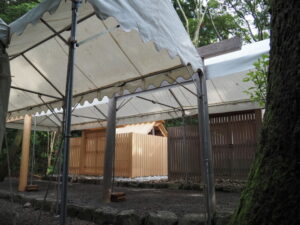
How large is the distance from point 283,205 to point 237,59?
124 inches

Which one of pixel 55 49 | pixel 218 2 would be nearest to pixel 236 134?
pixel 55 49

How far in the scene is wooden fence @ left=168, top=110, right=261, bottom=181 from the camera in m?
6.52

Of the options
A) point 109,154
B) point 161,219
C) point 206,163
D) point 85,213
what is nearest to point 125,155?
point 109,154

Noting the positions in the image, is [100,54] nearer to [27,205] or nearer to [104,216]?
[104,216]

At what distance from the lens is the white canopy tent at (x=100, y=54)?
2.12m

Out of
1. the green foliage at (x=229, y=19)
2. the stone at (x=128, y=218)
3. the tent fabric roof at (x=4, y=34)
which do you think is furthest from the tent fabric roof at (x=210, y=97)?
the green foliage at (x=229, y=19)

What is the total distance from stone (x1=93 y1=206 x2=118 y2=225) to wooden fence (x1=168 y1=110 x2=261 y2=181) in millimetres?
3950

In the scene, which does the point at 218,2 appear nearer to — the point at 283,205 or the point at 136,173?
the point at 136,173

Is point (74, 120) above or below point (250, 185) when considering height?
above

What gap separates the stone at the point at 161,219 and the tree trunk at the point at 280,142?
183cm

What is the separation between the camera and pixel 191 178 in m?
7.40

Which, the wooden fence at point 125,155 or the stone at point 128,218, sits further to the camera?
the wooden fence at point 125,155

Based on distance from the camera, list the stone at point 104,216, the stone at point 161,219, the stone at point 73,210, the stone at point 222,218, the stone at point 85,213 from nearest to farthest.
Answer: the stone at point 222,218, the stone at point 161,219, the stone at point 104,216, the stone at point 85,213, the stone at point 73,210

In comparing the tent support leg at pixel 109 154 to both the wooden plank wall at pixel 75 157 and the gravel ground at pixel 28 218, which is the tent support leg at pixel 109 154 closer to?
the gravel ground at pixel 28 218
